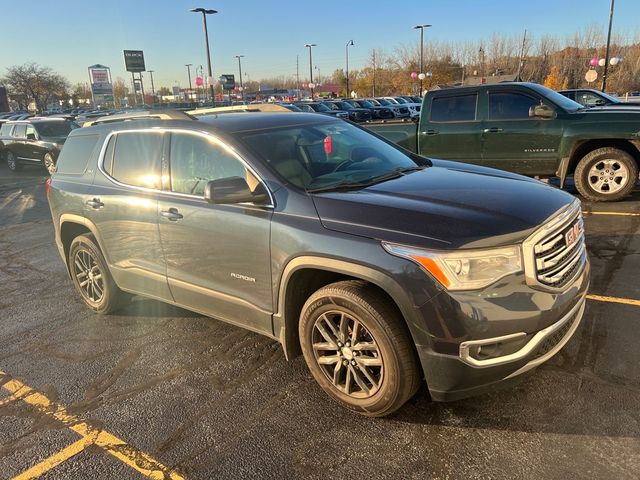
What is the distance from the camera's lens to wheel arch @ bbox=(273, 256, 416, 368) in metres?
2.54

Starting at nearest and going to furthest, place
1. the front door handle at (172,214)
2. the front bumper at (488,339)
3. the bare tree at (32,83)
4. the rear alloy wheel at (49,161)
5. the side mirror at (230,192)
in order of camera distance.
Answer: the front bumper at (488,339) < the side mirror at (230,192) < the front door handle at (172,214) < the rear alloy wheel at (49,161) < the bare tree at (32,83)

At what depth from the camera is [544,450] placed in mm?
2539

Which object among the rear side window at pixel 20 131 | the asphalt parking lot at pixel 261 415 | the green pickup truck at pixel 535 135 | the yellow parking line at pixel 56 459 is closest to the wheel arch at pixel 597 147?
the green pickup truck at pixel 535 135

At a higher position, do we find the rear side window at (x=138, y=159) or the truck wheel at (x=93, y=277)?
the rear side window at (x=138, y=159)

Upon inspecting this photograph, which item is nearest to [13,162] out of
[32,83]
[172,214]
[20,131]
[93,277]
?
[20,131]

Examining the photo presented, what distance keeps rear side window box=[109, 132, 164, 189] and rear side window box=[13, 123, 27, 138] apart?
1452cm

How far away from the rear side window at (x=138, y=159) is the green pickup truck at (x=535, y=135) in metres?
5.87

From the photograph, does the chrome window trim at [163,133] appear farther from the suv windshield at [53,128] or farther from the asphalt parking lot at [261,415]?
the suv windshield at [53,128]

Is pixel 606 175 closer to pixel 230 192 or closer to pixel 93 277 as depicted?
pixel 230 192

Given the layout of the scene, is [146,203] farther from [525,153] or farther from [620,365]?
[525,153]

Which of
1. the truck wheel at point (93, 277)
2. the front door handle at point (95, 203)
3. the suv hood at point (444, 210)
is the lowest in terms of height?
the truck wheel at point (93, 277)

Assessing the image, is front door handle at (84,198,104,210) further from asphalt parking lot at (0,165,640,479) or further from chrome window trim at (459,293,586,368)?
chrome window trim at (459,293,586,368)

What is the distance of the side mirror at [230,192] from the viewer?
300 cm

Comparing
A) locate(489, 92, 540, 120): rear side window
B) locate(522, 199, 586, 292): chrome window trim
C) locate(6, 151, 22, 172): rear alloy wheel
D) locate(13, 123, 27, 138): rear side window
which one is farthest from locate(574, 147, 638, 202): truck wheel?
locate(6, 151, 22, 172): rear alloy wheel
